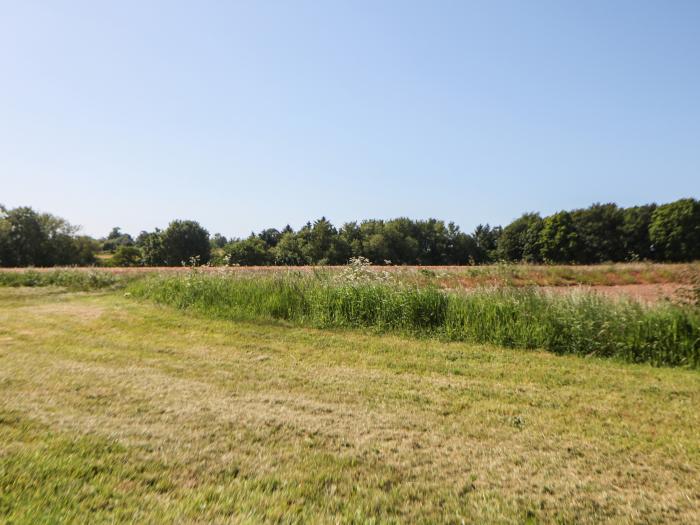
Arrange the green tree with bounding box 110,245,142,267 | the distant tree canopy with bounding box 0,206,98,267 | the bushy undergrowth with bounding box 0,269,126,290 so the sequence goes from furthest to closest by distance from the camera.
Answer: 1. the green tree with bounding box 110,245,142,267
2. the distant tree canopy with bounding box 0,206,98,267
3. the bushy undergrowth with bounding box 0,269,126,290

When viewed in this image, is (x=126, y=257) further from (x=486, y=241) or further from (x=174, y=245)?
(x=486, y=241)

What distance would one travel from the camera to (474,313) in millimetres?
8312

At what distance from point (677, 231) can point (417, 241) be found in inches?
1228

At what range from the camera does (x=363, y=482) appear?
285cm

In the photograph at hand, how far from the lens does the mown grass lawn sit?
8.50 ft

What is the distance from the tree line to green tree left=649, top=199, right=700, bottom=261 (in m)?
0.09


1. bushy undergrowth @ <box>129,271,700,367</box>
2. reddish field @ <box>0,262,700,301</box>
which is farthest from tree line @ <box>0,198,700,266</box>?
bushy undergrowth @ <box>129,271,700,367</box>

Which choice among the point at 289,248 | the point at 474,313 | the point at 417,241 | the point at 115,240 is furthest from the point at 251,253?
the point at 115,240

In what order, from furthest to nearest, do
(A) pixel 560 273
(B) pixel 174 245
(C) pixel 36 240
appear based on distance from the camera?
(B) pixel 174 245, (C) pixel 36 240, (A) pixel 560 273

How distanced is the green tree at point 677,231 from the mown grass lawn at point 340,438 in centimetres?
5455

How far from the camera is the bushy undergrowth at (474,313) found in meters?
6.88

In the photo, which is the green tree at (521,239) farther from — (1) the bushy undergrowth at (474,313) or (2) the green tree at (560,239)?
(1) the bushy undergrowth at (474,313)

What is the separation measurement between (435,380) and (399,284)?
186 inches

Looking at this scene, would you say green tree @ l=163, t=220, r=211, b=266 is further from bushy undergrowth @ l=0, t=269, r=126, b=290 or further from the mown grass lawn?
the mown grass lawn
